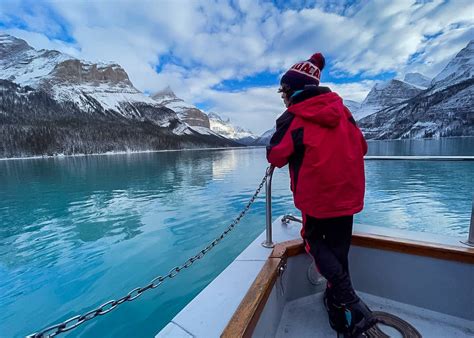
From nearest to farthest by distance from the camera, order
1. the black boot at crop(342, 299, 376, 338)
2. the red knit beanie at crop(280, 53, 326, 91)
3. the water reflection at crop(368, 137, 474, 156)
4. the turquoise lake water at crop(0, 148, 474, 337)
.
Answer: the black boot at crop(342, 299, 376, 338)
the red knit beanie at crop(280, 53, 326, 91)
the turquoise lake water at crop(0, 148, 474, 337)
the water reflection at crop(368, 137, 474, 156)

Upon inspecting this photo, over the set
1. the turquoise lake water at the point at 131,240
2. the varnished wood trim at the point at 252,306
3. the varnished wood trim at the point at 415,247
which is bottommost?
the turquoise lake water at the point at 131,240

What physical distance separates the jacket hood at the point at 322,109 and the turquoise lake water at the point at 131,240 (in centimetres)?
353

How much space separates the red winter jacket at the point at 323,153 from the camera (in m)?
1.55

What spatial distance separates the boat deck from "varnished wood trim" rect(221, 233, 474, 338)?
523 mm

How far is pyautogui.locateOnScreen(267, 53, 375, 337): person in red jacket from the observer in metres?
1.56

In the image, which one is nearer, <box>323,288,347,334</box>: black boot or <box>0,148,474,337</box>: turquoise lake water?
<box>323,288,347,334</box>: black boot

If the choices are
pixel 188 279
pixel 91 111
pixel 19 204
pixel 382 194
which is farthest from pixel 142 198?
pixel 91 111

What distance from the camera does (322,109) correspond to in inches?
61.5

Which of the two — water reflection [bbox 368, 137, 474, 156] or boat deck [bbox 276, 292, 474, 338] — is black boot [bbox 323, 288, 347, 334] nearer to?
boat deck [bbox 276, 292, 474, 338]

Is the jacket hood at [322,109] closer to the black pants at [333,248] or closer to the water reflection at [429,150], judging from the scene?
the black pants at [333,248]

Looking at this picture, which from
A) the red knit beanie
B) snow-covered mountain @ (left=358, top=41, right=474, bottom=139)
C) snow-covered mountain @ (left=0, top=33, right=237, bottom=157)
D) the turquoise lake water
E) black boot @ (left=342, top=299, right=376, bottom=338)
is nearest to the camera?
black boot @ (left=342, top=299, right=376, bottom=338)

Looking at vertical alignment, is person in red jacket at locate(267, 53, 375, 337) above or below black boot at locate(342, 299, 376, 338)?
above

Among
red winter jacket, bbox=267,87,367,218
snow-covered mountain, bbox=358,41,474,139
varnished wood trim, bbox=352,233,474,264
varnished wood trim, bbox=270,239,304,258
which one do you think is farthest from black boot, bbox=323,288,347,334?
snow-covered mountain, bbox=358,41,474,139

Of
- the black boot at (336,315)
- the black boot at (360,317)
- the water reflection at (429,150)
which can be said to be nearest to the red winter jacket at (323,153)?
the black boot at (360,317)
